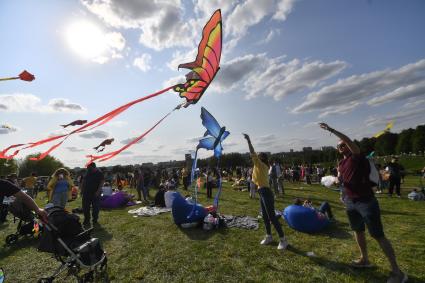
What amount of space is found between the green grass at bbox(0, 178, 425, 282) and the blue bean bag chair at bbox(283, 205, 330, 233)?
174 millimetres

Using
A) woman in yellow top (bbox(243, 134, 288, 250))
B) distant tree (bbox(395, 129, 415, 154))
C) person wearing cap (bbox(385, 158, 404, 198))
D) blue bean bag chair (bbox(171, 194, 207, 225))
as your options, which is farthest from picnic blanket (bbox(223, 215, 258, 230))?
distant tree (bbox(395, 129, 415, 154))

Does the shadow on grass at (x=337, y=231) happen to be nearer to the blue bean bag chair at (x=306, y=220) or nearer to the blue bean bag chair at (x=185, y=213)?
the blue bean bag chair at (x=306, y=220)

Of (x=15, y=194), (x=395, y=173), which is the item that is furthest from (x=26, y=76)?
(x=395, y=173)

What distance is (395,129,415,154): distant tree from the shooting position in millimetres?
67425

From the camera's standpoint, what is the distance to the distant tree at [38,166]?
279ft

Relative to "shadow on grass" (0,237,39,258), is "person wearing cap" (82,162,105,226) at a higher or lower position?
higher

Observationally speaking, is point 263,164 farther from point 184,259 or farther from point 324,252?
point 184,259

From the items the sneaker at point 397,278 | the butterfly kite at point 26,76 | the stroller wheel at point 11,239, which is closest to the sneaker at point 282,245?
the sneaker at point 397,278

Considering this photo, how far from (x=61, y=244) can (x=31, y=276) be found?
1.69m

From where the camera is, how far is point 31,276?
4543 mm

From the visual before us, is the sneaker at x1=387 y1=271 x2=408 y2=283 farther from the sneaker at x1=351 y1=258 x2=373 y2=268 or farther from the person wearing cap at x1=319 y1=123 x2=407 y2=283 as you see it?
the sneaker at x1=351 y1=258 x2=373 y2=268

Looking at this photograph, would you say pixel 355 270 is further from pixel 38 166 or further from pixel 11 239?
pixel 38 166

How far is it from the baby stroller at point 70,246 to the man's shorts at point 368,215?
3715mm

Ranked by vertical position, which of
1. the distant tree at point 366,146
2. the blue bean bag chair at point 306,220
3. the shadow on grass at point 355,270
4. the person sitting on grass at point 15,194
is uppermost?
the distant tree at point 366,146
